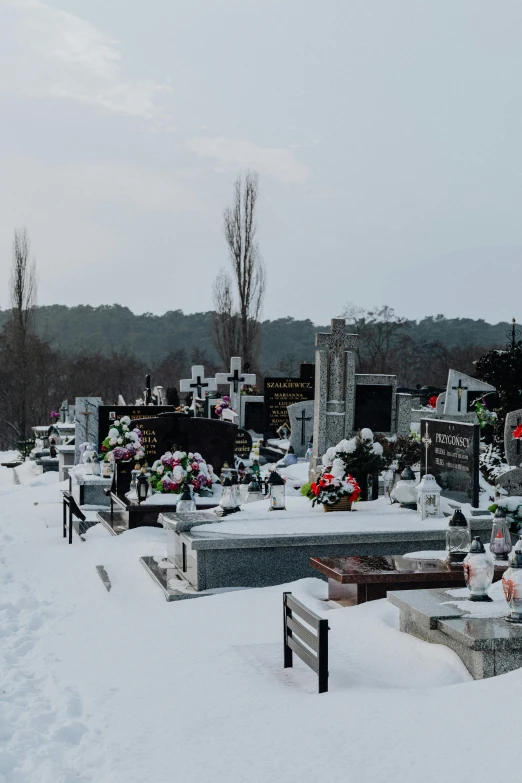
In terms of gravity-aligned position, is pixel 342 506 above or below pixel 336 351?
below

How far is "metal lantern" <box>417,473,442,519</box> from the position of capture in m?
9.74

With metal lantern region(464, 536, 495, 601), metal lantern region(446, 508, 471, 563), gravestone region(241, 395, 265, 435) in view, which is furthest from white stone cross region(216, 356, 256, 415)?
metal lantern region(464, 536, 495, 601)

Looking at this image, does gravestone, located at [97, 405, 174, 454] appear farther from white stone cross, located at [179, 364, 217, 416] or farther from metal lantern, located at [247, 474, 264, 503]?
white stone cross, located at [179, 364, 217, 416]

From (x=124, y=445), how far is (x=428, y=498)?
643 cm

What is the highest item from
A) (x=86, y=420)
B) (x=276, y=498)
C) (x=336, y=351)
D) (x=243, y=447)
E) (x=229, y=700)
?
(x=336, y=351)

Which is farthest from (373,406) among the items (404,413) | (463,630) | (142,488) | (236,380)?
(463,630)

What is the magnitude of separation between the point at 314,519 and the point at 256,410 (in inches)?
681

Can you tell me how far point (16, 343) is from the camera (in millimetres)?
38125

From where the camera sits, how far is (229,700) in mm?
5609

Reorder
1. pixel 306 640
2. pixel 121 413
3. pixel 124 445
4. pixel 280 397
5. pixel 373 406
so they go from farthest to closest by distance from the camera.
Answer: pixel 280 397 → pixel 121 413 → pixel 373 406 → pixel 124 445 → pixel 306 640

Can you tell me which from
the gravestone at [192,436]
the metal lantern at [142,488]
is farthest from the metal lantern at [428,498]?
the gravestone at [192,436]

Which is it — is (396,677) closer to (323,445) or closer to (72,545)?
(72,545)

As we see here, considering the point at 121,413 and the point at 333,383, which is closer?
the point at 333,383

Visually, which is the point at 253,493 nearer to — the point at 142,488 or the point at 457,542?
the point at 142,488
